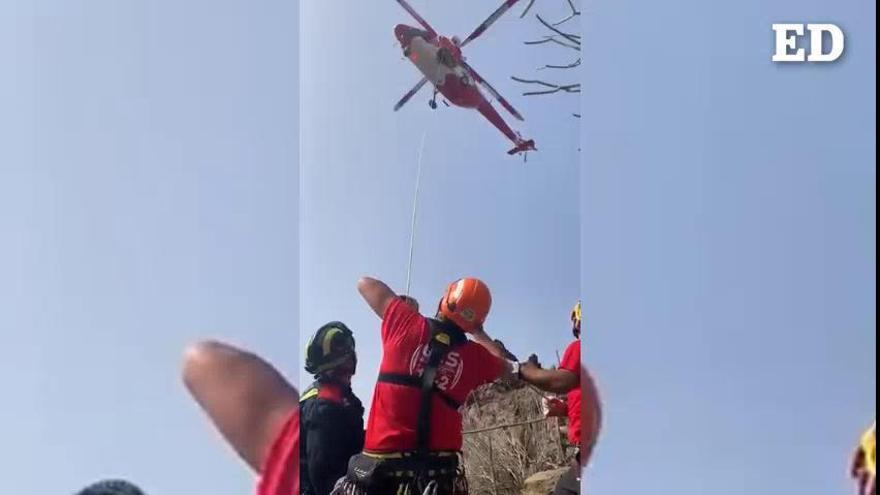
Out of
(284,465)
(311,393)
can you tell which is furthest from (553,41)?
(284,465)

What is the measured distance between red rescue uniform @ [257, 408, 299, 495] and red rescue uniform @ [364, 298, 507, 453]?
22 centimetres

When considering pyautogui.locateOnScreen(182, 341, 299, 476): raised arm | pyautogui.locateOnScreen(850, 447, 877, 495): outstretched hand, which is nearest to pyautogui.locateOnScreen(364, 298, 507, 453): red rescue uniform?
pyautogui.locateOnScreen(182, 341, 299, 476): raised arm

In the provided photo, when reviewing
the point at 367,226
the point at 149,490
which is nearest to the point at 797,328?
the point at 367,226

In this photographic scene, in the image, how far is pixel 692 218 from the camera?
7.18ft

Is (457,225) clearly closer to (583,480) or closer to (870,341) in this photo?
(583,480)

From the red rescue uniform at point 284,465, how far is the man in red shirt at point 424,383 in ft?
0.59

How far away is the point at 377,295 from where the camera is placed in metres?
2.44

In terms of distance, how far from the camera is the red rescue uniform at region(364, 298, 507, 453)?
2455 mm

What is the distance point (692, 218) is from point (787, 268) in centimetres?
25

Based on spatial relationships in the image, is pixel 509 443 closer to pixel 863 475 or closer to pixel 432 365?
pixel 432 365

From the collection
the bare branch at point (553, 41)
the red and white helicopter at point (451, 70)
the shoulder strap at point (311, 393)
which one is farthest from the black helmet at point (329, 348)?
the bare branch at point (553, 41)

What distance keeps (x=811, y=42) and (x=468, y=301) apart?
3.41 ft

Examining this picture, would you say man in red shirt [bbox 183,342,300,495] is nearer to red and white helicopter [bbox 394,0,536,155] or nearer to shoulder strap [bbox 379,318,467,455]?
shoulder strap [bbox 379,318,467,455]

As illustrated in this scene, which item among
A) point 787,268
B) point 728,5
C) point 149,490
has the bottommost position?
point 149,490
